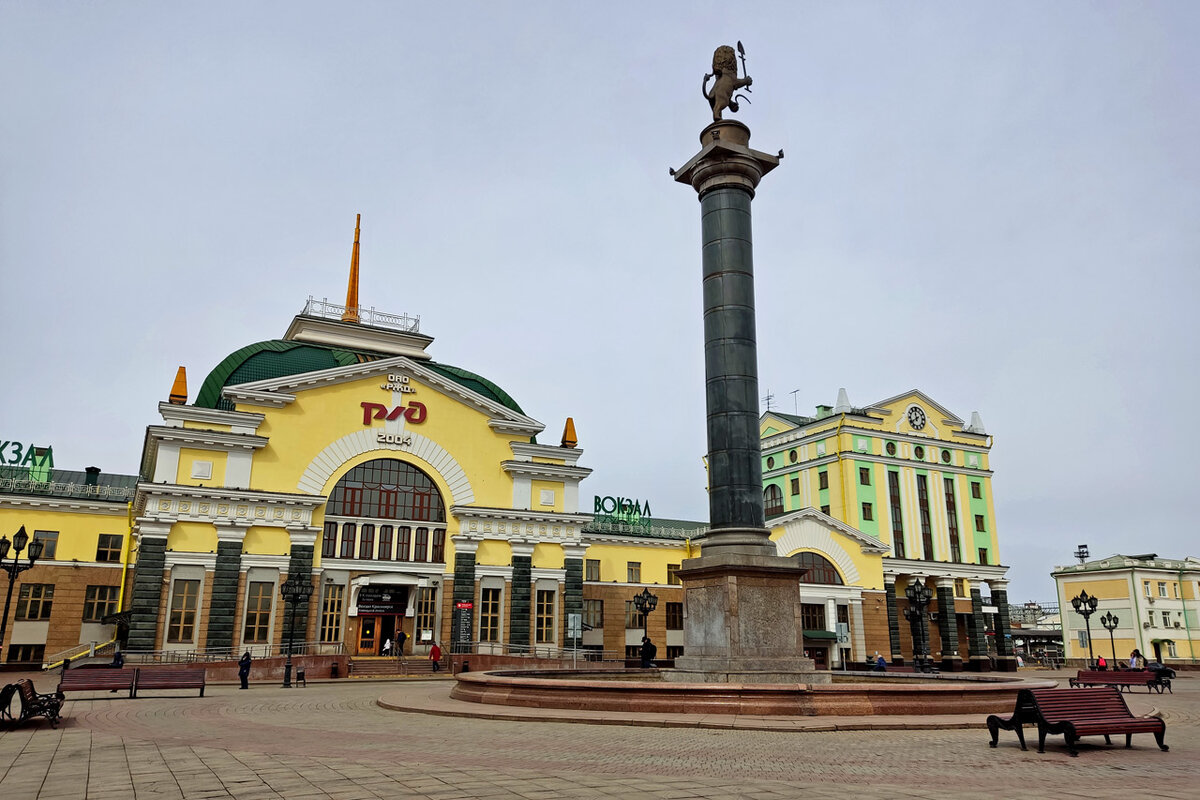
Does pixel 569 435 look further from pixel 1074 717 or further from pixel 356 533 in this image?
pixel 1074 717

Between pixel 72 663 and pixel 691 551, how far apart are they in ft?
105

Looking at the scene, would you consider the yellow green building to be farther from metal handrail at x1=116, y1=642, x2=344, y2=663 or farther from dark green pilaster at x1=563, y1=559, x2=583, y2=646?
metal handrail at x1=116, y1=642, x2=344, y2=663

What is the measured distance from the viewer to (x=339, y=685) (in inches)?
1220

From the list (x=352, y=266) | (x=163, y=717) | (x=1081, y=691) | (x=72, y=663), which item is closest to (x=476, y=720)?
(x=163, y=717)

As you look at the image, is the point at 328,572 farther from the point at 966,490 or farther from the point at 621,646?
the point at 966,490

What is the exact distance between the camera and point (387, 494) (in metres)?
43.0

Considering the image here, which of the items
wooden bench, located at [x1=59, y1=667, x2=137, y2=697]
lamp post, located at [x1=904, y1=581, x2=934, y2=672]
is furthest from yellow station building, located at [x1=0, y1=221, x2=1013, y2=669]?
wooden bench, located at [x1=59, y1=667, x2=137, y2=697]

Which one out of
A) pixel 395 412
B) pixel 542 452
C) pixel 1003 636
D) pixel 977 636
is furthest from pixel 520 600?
pixel 1003 636

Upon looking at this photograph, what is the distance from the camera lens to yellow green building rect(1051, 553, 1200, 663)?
65500 mm

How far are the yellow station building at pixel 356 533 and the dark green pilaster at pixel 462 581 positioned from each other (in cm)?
10

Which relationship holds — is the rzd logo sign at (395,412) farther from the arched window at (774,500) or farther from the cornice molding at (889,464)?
the arched window at (774,500)

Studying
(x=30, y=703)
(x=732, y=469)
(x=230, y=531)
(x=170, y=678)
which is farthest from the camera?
(x=230, y=531)

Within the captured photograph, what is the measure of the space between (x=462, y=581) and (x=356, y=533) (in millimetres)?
5613

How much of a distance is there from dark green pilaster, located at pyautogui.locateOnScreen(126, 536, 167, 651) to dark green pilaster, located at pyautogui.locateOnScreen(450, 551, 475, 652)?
1285 cm
